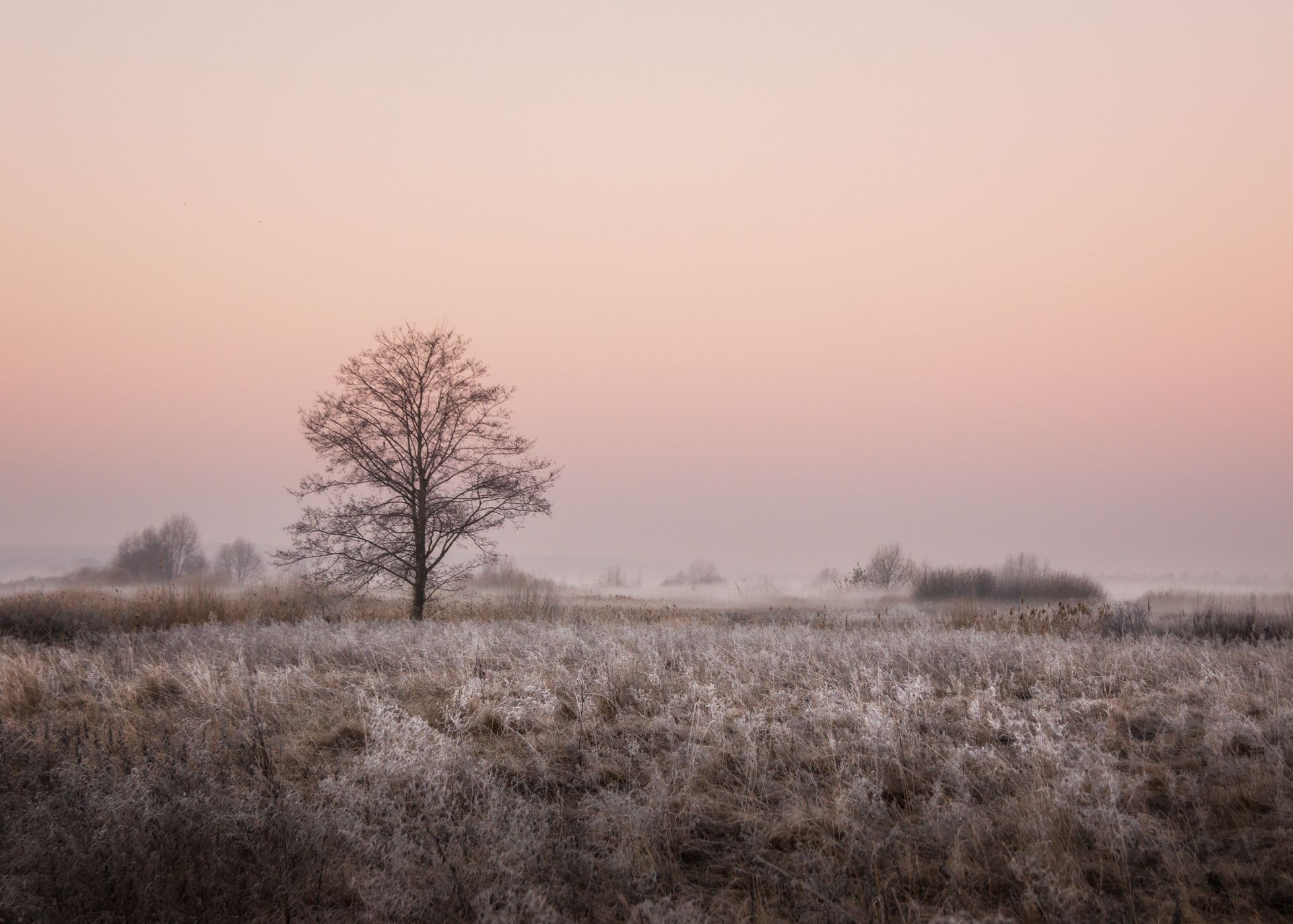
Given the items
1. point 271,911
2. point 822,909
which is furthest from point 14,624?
point 822,909

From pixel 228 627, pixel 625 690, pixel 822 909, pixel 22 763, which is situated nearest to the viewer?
pixel 822 909

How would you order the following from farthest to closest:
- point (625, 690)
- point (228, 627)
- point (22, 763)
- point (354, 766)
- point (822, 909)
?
point (228, 627) < point (625, 690) < point (22, 763) < point (354, 766) < point (822, 909)

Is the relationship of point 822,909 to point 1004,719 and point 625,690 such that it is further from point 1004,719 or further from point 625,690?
point 625,690

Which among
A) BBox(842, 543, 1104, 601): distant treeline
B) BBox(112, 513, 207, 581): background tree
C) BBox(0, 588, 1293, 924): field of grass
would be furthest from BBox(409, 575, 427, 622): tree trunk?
BBox(112, 513, 207, 581): background tree

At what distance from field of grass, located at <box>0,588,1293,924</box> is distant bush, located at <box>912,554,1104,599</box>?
996 inches

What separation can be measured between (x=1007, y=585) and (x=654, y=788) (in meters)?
33.4

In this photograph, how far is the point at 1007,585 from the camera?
34.1 meters

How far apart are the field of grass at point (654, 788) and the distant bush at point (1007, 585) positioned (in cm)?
2530

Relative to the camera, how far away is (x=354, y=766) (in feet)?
18.7

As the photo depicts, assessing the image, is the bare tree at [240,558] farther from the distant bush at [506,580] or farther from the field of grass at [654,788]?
the field of grass at [654,788]

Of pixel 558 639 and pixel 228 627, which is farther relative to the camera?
pixel 228 627

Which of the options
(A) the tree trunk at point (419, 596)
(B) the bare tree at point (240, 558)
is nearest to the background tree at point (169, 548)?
(B) the bare tree at point (240, 558)

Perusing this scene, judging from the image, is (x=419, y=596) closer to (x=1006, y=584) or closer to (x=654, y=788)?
(x=654, y=788)

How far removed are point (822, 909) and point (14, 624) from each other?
17.4 metres
